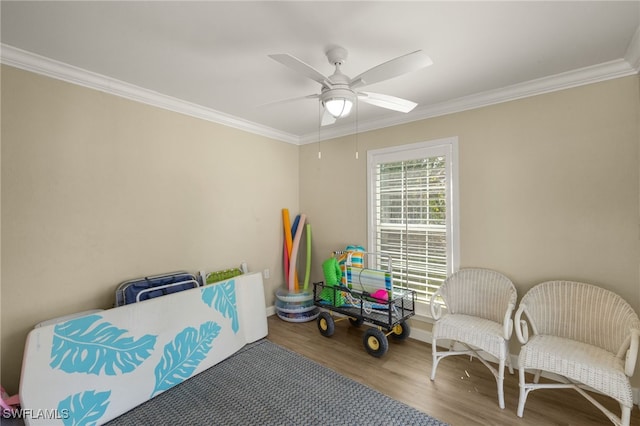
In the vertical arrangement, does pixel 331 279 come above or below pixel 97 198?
below

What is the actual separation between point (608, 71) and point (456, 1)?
1587 millimetres

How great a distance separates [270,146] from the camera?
383cm

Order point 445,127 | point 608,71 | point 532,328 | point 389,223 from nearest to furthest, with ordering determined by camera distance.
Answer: point 608,71, point 532,328, point 445,127, point 389,223

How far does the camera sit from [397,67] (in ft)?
5.11

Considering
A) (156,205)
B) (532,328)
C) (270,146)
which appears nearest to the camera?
(532,328)

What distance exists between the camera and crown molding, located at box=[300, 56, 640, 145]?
2104mm

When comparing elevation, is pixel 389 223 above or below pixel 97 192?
below

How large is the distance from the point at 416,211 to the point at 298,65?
6.85 ft

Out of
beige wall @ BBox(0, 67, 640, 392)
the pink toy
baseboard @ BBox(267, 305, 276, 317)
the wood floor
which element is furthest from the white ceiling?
baseboard @ BBox(267, 305, 276, 317)

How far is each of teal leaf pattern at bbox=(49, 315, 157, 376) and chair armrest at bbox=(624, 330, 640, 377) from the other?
3154 mm

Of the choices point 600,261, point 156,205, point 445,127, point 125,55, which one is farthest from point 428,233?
point 125,55

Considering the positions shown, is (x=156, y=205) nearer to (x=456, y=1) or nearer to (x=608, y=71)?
(x=456, y=1)

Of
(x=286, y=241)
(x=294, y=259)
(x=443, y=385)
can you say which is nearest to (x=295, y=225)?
(x=286, y=241)

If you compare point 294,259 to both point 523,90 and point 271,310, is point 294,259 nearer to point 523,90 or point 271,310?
point 271,310
